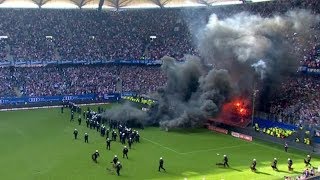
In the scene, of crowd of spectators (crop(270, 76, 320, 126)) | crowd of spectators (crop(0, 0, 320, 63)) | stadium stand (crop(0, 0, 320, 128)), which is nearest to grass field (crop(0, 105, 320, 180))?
crowd of spectators (crop(270, 76, 320, 126))

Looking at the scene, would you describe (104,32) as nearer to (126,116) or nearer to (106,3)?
(106,3)

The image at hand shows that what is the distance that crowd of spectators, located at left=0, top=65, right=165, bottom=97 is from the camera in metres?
57.5

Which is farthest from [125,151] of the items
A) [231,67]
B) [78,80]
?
[78,80]

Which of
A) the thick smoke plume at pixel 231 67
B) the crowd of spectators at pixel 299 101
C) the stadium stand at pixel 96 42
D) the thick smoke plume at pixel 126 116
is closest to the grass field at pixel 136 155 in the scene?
the thick smoke plume at pixel 126 116

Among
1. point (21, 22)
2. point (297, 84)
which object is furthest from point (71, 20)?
point (297, 84)

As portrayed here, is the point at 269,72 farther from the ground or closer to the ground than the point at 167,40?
closer to the ground

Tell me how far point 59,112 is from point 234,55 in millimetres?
20422

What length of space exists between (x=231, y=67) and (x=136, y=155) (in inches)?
734

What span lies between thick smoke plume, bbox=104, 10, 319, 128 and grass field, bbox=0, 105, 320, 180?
2719 millimetres

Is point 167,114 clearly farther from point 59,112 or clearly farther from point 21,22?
point 21,22

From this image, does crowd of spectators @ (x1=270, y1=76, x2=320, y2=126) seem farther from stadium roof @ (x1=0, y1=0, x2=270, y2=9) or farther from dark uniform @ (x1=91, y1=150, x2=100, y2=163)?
stadium roof @ (x1=0, y1=0, x2=270, y2=9)

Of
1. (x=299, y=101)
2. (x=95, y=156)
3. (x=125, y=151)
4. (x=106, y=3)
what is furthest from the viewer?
(x=106, y=3)

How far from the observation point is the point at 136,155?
3306 centimetres

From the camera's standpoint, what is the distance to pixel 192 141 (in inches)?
1505
